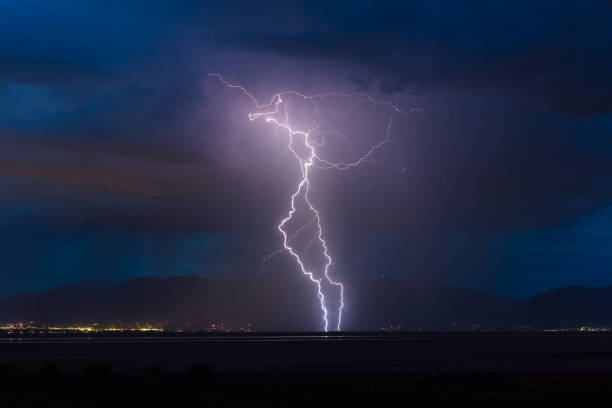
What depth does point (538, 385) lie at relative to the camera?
1412 inches

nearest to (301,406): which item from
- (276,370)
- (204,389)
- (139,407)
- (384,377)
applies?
(139,407)

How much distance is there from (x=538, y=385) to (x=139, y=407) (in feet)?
60.3

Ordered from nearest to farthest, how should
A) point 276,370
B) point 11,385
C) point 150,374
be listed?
point 11,385, point 150,374, point 276,370

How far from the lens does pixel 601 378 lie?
40.0 meters

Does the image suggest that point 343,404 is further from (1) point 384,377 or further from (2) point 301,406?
(1) point 384,377

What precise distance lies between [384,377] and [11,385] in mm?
18116

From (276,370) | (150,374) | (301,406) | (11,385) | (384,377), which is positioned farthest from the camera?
(276,370)

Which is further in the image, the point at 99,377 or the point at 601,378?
the point at 601,378

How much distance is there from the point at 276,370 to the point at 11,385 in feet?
57.8

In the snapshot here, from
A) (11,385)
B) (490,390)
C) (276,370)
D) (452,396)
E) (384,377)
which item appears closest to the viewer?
(452,396)

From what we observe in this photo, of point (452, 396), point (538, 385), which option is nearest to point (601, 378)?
point (538, 385)

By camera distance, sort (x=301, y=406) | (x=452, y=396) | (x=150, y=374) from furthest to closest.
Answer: (x=150, y=374) < (x=452, y=396) < (x=301, y=406)

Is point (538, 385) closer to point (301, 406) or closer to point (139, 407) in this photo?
point (301, 406)

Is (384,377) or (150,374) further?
(384,377)
